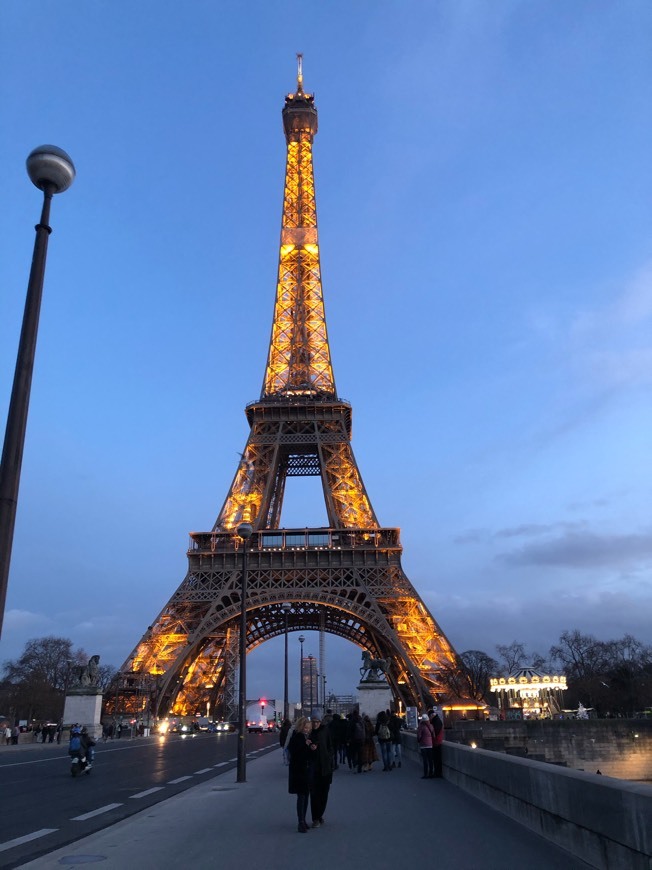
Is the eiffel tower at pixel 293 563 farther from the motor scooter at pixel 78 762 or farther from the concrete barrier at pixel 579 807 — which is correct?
the concrete barrier at pixel 579 807

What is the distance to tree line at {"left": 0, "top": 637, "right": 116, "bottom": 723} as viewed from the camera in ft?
282

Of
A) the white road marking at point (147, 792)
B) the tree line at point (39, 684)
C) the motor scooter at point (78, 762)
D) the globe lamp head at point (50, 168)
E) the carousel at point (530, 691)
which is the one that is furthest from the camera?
the tree line at point (39, 684)

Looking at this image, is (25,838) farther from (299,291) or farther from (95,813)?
(299,291)

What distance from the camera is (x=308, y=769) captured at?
29.9 ft

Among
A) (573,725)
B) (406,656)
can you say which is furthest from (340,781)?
(573,725)

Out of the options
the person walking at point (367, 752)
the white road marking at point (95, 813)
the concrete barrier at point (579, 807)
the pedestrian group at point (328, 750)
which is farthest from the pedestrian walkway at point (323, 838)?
the person walking at point (367, 752)

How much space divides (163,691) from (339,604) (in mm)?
13202

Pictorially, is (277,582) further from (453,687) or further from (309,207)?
(309,207)

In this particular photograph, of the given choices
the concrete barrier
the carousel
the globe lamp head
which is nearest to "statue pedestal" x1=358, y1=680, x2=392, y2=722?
the concrete barrier

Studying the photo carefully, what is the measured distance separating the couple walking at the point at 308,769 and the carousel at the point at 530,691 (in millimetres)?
59407

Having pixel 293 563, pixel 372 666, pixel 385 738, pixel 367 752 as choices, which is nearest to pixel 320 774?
pixel 367 752

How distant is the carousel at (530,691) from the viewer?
68.2 meters

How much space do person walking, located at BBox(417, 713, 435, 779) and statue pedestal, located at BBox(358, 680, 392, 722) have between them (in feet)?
44.9

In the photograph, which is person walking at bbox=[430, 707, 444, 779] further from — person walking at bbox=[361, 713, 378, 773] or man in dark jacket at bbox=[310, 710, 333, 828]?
man in dark jacket at bbox=[310, 710, 333, 828]
